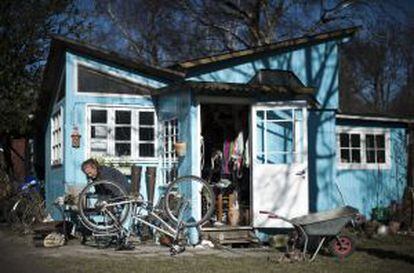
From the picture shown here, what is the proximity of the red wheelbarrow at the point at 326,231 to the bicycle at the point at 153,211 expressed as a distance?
1.64m

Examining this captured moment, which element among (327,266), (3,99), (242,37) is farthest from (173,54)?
(327,266)

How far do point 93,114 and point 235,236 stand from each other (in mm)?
3916

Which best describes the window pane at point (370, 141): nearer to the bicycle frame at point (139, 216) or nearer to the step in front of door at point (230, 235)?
the step in front of door at point (230, 235)

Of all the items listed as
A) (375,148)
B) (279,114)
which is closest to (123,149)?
(279,114)

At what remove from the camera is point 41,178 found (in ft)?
62.9

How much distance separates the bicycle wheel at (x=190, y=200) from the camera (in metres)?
11.2

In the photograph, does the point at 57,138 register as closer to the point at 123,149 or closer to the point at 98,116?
the point at 98,116

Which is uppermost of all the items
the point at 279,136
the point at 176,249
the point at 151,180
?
the point at 279,136

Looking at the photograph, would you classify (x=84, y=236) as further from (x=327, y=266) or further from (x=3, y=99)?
(x=3, y=99)

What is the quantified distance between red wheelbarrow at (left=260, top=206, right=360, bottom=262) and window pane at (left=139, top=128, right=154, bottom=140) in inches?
164

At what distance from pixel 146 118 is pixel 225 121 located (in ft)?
5.63

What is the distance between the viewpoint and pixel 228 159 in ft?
45.3

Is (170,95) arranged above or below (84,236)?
above

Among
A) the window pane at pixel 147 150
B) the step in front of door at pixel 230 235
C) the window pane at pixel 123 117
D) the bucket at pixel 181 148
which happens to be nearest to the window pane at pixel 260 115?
the bucket at pixel 181 148
